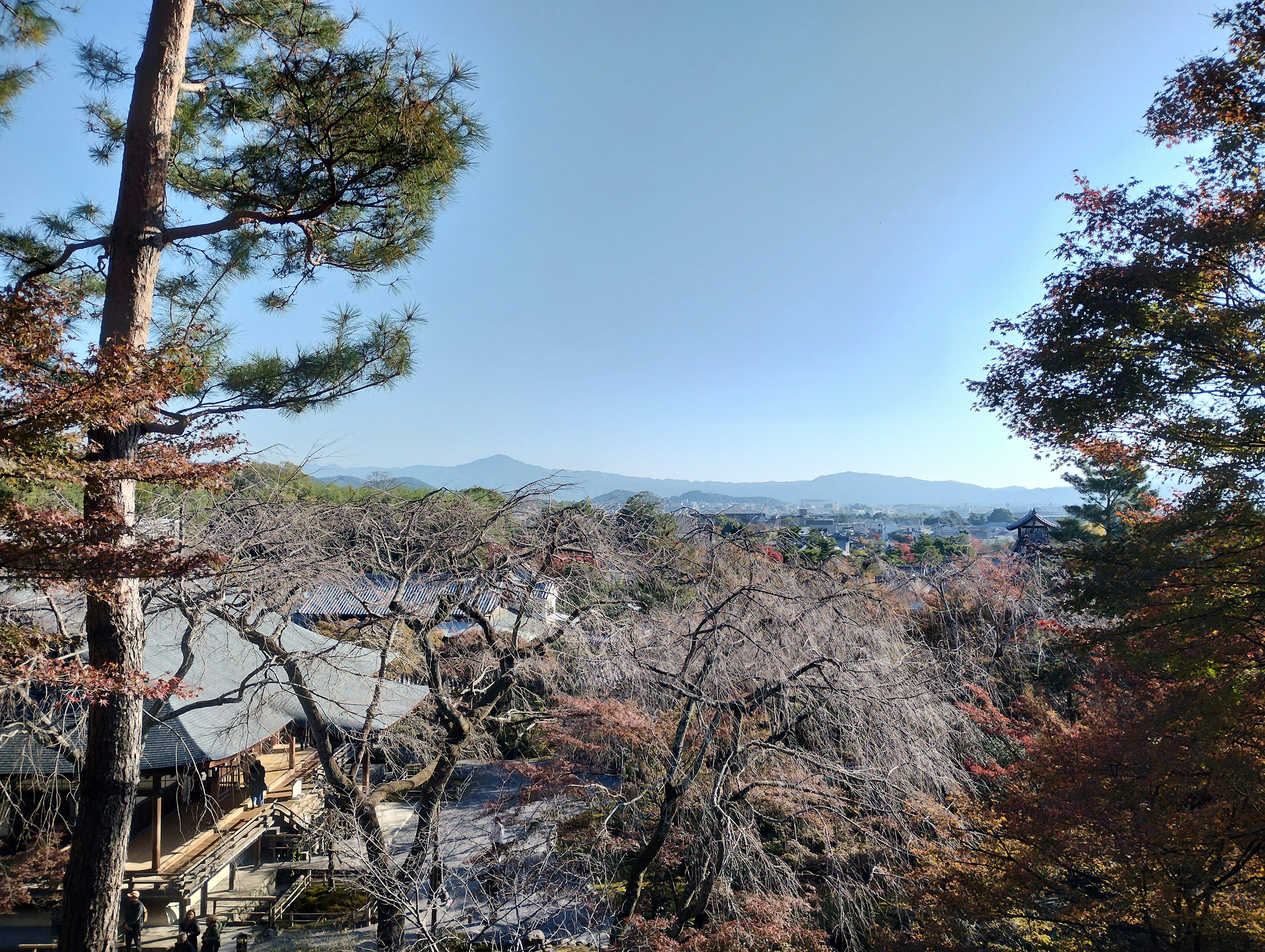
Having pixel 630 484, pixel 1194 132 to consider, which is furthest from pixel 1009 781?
pixel 630 484

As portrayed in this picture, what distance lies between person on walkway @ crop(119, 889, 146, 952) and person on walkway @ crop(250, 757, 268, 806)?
2351 millimetres

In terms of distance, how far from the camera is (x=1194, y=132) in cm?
526

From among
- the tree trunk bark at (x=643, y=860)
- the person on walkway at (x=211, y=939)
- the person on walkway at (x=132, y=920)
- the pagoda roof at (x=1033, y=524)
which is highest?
the pagoda roof at (x=1033, y=524)

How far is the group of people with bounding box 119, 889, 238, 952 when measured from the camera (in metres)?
7.03

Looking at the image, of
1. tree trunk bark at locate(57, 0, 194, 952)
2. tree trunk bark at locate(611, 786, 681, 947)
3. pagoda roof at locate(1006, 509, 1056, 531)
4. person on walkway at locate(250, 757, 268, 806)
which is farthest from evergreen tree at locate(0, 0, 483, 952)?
pagoda roof at locate(1006, 509, 1056, 531)

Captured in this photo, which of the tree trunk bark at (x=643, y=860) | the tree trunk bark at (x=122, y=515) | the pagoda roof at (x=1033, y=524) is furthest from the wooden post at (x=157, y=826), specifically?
the pagoda roof at (x=1033, y=524)

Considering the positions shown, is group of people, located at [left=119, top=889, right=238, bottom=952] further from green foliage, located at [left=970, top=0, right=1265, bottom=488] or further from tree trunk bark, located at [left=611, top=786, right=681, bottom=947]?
green foliage, located at [left=970, top=0, right=1265, bottom=488]

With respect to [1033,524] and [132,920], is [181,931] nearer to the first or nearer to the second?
[132,920]

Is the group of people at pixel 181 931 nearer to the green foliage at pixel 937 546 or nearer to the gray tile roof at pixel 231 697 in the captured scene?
the gray tile roof at pixel 231 697

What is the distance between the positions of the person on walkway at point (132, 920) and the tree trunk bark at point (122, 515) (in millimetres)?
4069

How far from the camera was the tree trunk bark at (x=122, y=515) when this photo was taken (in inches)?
159

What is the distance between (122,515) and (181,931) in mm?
6480

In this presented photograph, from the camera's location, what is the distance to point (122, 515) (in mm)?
4059

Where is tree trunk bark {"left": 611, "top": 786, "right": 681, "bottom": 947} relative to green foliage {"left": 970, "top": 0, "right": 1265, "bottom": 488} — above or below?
below
